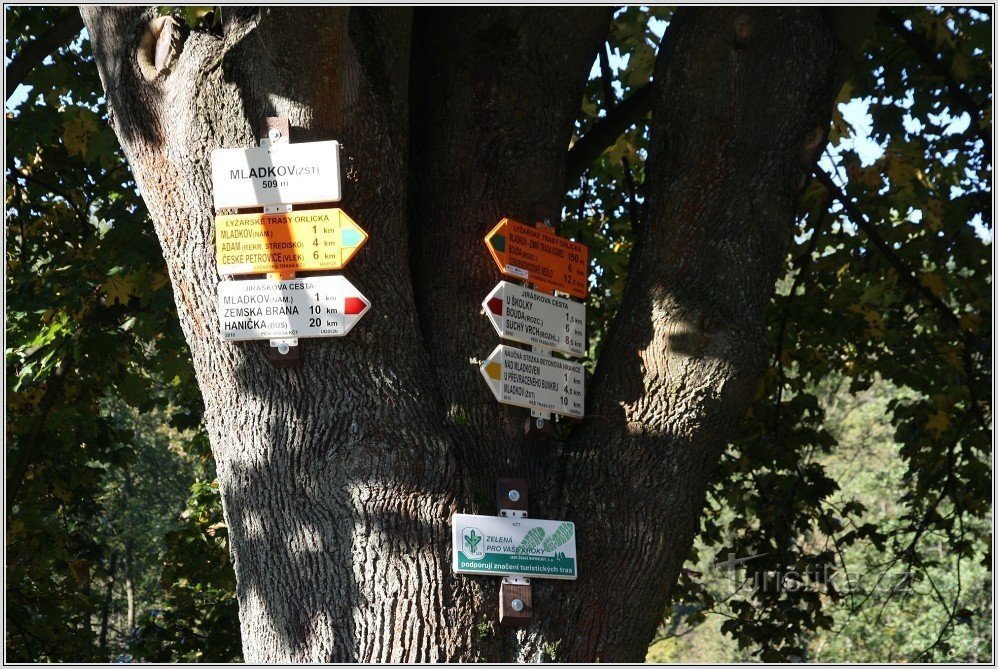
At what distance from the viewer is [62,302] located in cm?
595

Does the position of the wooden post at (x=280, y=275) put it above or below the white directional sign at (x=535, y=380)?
above

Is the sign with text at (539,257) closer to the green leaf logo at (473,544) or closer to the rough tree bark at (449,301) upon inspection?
the rough tree bark at (449,301)

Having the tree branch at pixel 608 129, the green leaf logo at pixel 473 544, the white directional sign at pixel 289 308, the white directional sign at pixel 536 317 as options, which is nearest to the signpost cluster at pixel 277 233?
the white directional sign at pixel 289 308

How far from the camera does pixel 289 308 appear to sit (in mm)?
3176

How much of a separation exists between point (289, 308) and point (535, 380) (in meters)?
0.78

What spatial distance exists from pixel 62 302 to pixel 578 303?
11.1 feet

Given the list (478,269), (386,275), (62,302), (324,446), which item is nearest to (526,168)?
(478,269)

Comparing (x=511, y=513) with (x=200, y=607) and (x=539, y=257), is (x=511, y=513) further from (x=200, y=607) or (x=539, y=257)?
(x=200, y=607)

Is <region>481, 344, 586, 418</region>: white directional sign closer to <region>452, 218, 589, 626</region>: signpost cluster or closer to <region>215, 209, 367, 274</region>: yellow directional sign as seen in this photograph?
<region>452, 218, 589, 626</region>: signpost cluster

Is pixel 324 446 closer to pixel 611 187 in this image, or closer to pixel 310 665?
pixel 310 665

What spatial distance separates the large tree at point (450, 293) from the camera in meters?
3.04

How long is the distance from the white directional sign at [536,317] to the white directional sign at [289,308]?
0.45m

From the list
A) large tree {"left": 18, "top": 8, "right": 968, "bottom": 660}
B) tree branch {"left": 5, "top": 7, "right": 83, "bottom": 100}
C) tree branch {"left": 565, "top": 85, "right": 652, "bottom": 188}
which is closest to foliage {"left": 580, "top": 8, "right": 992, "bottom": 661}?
tree branch {"left": 565, "top": 85, "right": 652, "bottom": 188}

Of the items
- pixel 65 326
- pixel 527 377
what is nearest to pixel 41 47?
pixel 65 326
